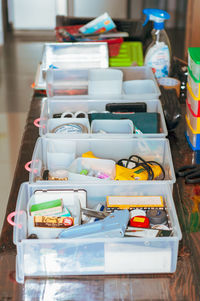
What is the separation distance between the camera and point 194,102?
1.42 m

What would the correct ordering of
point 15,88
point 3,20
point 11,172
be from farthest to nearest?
point 3,20 → point 15,88 → point 11,172

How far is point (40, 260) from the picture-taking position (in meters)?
0.93

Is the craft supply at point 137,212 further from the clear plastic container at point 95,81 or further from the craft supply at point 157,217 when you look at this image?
the clear plastic container at point 95,81

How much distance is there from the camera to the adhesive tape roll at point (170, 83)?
73.4 inches

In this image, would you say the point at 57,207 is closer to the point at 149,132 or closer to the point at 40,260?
the point at 40,260

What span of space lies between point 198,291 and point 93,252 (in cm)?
21

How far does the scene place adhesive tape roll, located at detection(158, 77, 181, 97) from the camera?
1865mm

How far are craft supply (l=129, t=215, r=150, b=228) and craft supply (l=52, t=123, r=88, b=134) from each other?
1.56 feet

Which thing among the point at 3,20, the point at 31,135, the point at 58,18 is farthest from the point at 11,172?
the point at 3,20

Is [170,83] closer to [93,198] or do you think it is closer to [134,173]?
[134,173]

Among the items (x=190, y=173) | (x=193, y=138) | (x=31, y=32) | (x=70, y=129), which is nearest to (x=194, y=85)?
(x=193, y=138)

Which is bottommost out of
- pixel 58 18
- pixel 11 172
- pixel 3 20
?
pixel 11 172

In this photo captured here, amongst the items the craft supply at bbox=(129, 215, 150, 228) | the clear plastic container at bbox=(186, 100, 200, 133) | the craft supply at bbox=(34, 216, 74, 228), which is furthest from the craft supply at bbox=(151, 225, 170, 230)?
the clear plastic container at bbox=(186, 100, 200, 133)

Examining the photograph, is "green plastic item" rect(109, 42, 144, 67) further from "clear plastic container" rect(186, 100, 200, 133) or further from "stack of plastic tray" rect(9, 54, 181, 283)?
"clear plastic container" rect(186, 100, 200, 133)
